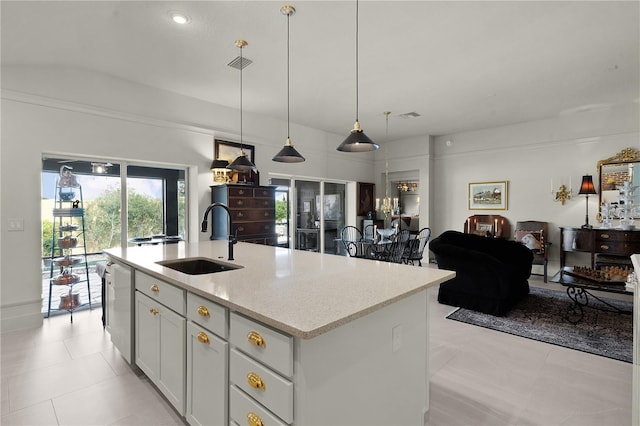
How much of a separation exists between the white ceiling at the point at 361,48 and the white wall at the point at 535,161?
65 centimetres

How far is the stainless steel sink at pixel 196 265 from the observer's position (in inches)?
102

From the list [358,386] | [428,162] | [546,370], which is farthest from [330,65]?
[428,162]

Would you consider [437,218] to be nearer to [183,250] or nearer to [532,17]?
[532,17]

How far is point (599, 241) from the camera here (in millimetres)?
5121

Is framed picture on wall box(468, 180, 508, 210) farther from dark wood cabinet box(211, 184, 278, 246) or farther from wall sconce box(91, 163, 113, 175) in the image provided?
wall sconce box(91, 163, 113, 175)

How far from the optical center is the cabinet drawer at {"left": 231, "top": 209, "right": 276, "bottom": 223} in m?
4.76

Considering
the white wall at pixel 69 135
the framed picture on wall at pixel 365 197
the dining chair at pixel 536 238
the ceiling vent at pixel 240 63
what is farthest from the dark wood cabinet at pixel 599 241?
the white wall at pixel 69 135

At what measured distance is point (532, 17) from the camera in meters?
2.86

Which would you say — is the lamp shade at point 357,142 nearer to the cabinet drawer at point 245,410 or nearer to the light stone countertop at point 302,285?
the light stone countertop at point 302,285

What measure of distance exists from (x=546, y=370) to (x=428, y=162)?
17.6 feet

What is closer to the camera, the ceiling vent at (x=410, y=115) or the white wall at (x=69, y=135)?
the white wall at (x=69, y=135)

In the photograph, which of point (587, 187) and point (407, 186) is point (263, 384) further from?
point (407, 186)

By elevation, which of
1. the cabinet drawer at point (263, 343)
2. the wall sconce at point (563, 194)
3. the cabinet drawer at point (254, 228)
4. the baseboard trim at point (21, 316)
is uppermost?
the wall sconce at point (563, 194)

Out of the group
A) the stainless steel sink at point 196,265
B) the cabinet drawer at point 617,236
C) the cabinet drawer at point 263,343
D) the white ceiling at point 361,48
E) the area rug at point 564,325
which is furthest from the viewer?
the cabinet drawer at point 617,236
